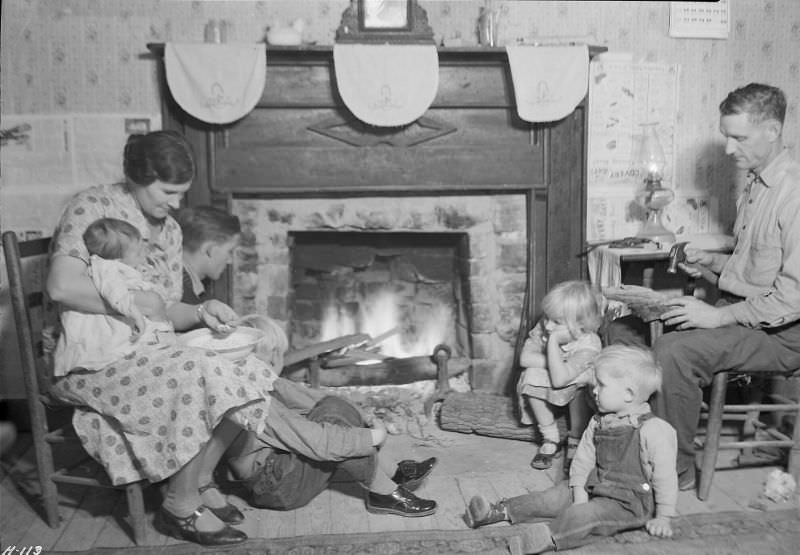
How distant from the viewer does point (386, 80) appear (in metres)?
3.36

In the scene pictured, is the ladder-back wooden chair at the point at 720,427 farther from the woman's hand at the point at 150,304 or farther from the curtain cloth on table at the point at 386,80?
the woman's hand at the point at 150,304

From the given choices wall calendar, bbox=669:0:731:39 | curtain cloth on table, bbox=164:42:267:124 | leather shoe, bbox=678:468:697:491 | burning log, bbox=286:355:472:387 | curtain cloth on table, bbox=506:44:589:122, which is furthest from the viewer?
burning log, bbox=286:355:472:387

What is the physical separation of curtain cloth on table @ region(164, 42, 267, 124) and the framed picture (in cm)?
44

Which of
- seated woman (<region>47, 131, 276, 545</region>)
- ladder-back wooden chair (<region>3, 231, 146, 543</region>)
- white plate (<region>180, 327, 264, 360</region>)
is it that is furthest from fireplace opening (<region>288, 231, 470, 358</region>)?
ladder-back wooden chair (<region>3, 231, 146, 543</region>)

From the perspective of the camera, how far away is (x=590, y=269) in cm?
359

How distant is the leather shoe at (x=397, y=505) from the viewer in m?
2.65

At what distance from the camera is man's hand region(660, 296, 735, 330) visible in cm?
281

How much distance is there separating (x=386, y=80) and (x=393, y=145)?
0.95 ft

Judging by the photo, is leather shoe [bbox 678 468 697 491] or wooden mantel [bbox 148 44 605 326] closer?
leather shoe [bbox 678 468 697 491]

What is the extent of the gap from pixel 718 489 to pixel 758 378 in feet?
1.68

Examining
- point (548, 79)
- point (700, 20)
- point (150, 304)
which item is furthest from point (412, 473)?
point (700, 20)

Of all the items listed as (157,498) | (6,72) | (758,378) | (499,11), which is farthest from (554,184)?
(6,72)

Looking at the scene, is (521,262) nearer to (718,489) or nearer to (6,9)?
(718,489)

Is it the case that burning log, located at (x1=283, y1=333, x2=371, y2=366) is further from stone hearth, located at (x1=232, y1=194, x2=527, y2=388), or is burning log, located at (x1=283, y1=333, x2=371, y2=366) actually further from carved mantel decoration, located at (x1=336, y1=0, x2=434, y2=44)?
carved mantel decoration, located at (x1=336, y1=0, x2=434, y2=44)
